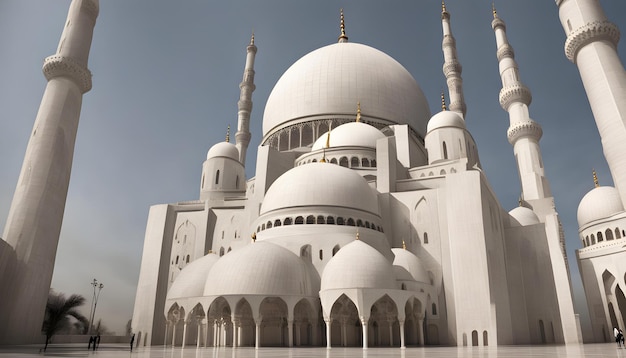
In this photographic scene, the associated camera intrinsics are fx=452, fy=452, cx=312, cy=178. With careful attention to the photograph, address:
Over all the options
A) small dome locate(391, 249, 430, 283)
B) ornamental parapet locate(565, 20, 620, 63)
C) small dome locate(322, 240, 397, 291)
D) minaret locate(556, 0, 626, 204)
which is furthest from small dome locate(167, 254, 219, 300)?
ornamental parapet locate(565, 20, 620, 63)

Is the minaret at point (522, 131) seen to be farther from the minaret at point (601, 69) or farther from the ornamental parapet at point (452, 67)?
the minaret at point (601, 69)

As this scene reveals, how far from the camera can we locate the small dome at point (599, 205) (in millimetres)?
29750

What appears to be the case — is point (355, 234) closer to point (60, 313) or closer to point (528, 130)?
point (60, 313)

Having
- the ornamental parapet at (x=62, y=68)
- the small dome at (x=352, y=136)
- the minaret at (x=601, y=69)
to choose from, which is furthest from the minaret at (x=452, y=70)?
the ornamental parapet at (x=62, y=68)

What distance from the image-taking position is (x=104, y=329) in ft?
124

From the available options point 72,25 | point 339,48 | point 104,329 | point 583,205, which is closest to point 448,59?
point 339,48

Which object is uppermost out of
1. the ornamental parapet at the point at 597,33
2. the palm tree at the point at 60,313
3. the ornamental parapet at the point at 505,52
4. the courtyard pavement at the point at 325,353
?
the ornamental parapet at the point at 505,52

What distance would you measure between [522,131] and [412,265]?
51.8ft

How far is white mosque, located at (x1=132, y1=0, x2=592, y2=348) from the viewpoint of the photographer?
55.0 feet

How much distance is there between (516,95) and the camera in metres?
30.3

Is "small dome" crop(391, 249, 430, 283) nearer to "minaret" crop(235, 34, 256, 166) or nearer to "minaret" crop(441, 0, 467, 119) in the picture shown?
"minaret" crop(441, 0, 467, 119)

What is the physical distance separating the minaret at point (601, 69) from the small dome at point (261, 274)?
38.4ft

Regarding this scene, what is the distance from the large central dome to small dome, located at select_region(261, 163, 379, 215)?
32.6 ft

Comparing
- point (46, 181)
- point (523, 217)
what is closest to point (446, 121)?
point (523, 217)
